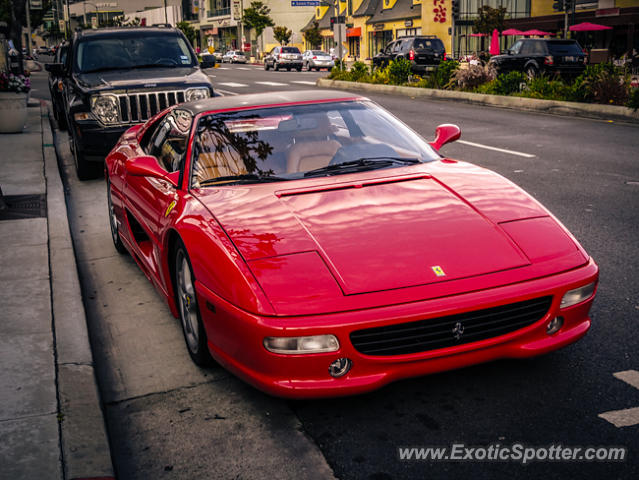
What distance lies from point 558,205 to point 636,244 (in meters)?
1.62

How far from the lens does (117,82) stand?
1020 centimetres

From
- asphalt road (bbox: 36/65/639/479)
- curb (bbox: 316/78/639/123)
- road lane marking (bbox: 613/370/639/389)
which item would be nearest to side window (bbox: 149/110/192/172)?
asphalt road (bbox: 36/65/639/479)

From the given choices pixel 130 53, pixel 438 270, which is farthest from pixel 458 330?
pixel 130 53

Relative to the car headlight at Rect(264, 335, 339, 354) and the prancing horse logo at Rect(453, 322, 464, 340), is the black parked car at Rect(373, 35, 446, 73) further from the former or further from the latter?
the car headlight at Rect(264, 335, 339, 354)

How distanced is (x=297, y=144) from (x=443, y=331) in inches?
71.6

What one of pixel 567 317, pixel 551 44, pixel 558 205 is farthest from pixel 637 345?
pixel 551 44

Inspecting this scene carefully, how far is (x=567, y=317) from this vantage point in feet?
11.6

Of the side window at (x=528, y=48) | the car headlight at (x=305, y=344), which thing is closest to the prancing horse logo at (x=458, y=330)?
the car headlight at (x=305, y=344)

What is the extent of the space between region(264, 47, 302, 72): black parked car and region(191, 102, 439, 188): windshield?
152 feet

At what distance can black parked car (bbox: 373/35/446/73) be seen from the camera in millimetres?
29312

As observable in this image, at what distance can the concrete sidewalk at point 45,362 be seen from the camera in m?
3.11

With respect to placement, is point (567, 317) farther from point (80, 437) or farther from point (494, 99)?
point (494, 99)

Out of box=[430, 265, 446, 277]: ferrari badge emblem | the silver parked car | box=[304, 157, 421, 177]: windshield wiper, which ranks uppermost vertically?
the silver parked car
